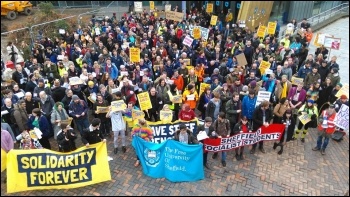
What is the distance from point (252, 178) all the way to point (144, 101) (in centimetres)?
377

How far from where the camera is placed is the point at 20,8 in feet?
92.3

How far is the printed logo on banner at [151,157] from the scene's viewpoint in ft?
27.2

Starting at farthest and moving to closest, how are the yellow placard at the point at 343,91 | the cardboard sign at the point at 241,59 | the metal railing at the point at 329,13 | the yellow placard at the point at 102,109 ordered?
1. the metal railing at the point at 329,13
2. the cardboard sign at the point at 241,59
3. the yellow placard at the point at 343,91
4. the yellow placard at the point at 102,109

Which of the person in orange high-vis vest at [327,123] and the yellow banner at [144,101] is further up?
the yellow banner at [144,101]

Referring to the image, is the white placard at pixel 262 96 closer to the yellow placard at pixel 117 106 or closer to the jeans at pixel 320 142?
the jeans at pixel 320 142

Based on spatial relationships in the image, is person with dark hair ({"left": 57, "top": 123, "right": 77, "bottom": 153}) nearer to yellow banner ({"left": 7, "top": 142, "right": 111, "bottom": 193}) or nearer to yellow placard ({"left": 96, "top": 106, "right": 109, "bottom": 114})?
yellow banner ({"left": 7, "top": 142, "right": 111, "bottom": 193})

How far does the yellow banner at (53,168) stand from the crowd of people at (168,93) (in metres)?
0.54

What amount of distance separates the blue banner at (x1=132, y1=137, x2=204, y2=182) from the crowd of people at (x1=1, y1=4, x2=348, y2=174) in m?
0.26

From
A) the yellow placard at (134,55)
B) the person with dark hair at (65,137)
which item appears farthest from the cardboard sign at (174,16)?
the person with dark hair at (65,137)

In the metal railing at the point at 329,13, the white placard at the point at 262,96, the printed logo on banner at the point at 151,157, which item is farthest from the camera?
the metal railing at the point at 329,13

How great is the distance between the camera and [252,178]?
8516 millimetres

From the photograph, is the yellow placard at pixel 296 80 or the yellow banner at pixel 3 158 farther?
the yellow placard at pixel 296 80

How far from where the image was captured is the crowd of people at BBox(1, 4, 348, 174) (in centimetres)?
902

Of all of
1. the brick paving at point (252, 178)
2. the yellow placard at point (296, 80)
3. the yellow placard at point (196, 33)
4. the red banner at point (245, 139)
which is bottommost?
the brick paving at point (252, 178)
